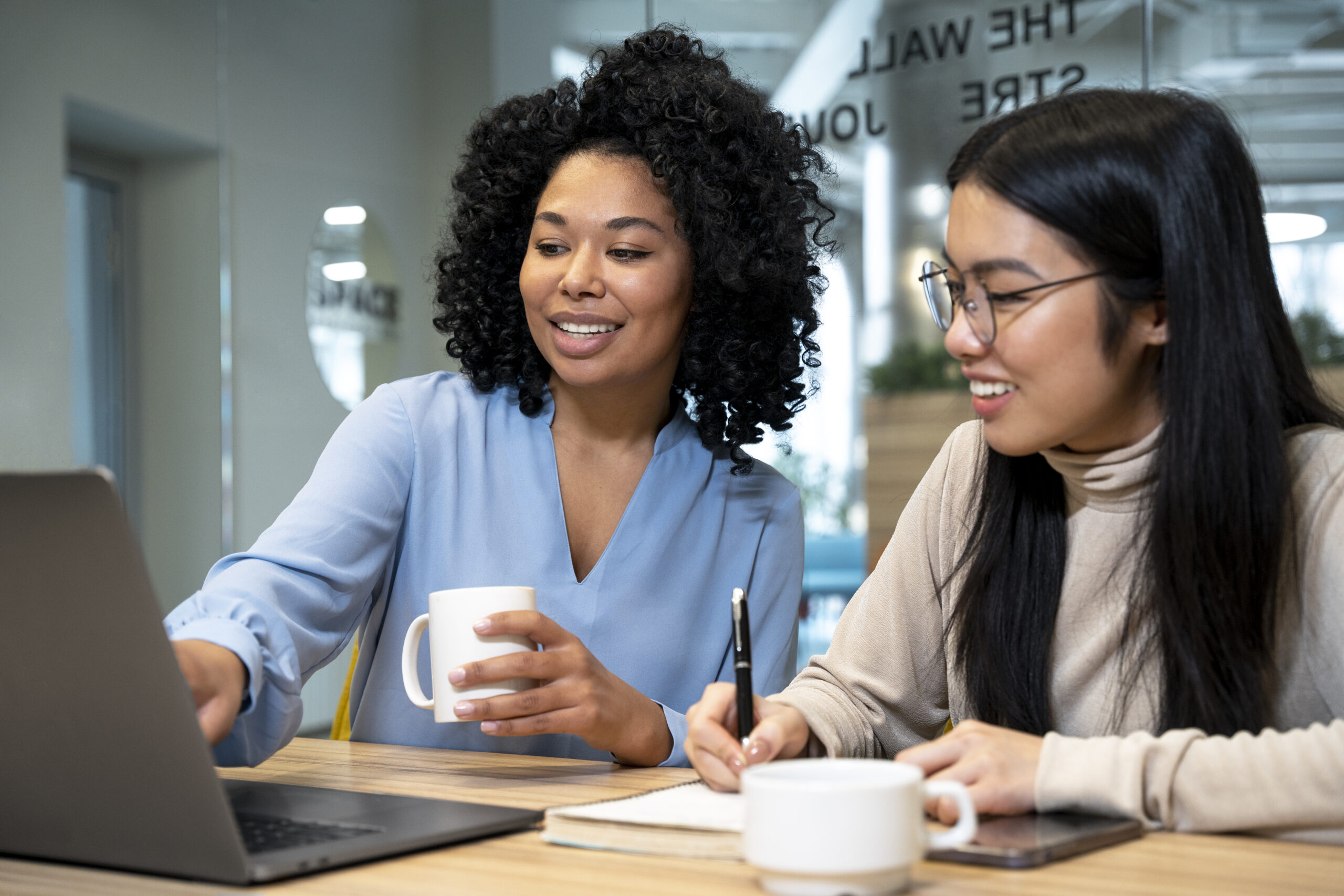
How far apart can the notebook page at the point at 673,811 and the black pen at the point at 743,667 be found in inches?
3.0

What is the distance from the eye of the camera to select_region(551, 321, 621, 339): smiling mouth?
1597 millimetres

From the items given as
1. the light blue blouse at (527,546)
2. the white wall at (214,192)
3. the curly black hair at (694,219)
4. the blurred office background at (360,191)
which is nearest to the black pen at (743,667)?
the light blue blouse at (527,546)

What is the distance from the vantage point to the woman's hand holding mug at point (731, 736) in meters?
1.02

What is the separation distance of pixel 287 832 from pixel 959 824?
0.46m

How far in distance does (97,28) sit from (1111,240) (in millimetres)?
3695

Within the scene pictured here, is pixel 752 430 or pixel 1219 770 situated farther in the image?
pixel 752 430

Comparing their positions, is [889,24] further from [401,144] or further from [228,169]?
[228,169]

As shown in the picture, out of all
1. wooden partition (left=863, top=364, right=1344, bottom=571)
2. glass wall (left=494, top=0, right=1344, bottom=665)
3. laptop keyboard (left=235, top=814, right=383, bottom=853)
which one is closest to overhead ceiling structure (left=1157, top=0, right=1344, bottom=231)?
glass wall (left=494, top=0, right=1344, bottom=665)

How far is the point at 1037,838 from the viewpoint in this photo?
0.83m

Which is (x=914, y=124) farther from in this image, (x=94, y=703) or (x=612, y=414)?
(x=94, y=703)

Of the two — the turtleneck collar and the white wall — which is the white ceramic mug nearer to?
the turtleneck collar

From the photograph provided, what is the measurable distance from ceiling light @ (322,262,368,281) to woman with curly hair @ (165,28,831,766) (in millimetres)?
2962

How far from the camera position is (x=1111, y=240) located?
108cm

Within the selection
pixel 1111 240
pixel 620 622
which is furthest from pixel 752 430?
pixel 1111 240
